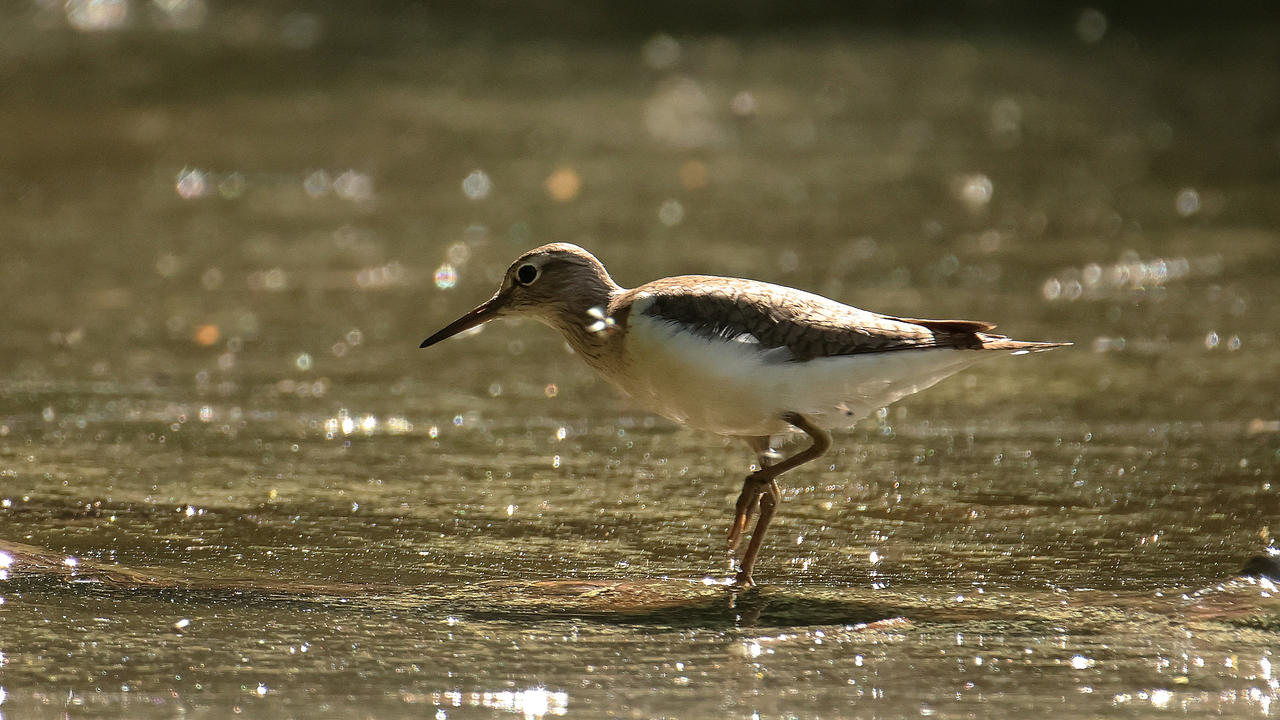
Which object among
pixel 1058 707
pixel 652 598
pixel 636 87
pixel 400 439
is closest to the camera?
pixel 1058 707

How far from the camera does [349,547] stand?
409cm

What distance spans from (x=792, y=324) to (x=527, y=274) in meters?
0.94

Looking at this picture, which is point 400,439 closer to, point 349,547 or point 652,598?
point 349,547

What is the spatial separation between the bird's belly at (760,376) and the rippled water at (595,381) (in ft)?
1.33

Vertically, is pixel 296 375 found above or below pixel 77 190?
below

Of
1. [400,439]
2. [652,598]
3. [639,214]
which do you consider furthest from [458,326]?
[639,214]

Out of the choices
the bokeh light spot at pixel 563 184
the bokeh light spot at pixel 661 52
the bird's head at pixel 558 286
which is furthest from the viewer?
the bokeh light spot at pixel 661 52

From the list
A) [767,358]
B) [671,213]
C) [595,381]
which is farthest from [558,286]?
[671,213]

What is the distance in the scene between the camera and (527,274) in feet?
15.0

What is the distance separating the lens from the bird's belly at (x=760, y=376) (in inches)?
157

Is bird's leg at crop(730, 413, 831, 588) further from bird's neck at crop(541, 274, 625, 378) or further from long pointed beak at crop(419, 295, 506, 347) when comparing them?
long pointed beak at crop(419, 295, 506, 347)

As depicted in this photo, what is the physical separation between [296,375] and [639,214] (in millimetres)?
3249

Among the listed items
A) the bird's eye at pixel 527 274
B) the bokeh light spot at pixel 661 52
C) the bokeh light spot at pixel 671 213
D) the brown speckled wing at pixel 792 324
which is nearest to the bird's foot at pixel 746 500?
the brown speckled wing at pixel 792 324

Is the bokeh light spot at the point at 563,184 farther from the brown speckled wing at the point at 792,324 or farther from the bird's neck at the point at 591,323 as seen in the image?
the brown speckled wing at the point at 792,324
